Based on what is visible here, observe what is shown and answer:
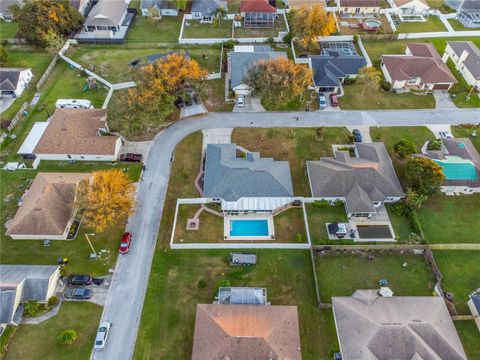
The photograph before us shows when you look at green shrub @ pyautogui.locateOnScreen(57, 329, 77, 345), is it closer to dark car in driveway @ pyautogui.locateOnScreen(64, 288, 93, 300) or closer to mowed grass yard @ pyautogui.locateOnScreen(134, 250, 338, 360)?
dark car in driveway @ pyautogui.locateOnScreen(64, 288, 93, 300)

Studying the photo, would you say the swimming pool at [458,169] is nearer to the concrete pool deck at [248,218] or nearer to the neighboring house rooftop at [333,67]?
the neighboring house rooftop at [333,67]

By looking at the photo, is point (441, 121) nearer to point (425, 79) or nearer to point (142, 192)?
point (425, 79)

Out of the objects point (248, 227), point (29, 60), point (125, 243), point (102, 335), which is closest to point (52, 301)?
point (102, 335)

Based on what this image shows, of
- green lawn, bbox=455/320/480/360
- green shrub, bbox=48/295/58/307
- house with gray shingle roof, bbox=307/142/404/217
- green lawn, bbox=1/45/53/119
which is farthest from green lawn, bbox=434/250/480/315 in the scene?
green lawn, bbox=1/45/53/119

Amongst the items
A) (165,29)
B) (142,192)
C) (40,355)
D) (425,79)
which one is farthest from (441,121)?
(40,355)

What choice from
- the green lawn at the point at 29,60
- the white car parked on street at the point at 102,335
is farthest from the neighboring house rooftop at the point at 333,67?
the green lawn at the point at 29,60

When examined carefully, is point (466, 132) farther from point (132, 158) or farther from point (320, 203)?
point (132, 158)
